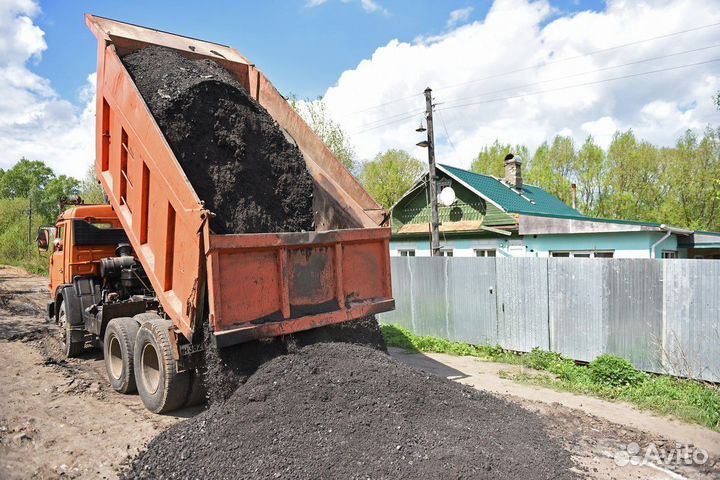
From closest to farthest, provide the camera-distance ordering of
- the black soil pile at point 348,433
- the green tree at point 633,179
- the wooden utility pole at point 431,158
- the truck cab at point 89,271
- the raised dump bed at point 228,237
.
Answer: the black soil pile at point 348,433, the raised dump bed at point 228,237, the truck cab at point 89,271, the wooden utility pole at point 431,158, the green tree at point 633,179

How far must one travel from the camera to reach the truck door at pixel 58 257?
828 cm

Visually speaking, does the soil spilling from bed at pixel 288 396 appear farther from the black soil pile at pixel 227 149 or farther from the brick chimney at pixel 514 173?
the brick chimney at pixel 514 173

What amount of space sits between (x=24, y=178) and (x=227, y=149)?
64622mm

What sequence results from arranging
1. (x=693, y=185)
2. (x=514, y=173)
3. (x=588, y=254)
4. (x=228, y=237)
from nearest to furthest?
(x=228, y=237) → (x=588, y=254) → (x=514, y=173) → (x=693, y=185)

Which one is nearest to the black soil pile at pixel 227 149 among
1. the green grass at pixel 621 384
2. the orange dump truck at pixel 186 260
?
the orange dump truck at pixel 186 260

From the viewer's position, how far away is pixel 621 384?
22.3 feet

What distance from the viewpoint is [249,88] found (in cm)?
703

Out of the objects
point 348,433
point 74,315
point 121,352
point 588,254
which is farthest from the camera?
point 588,254

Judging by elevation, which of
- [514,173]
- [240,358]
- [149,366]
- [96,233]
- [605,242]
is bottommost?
[149,366]

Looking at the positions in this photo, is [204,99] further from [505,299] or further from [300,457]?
[505,299]

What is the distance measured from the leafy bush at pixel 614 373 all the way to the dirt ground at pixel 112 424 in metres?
0.73

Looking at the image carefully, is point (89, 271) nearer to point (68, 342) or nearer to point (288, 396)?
point (68, 342)

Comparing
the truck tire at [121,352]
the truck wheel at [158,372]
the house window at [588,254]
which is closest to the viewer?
the truck wheel at [158,372]

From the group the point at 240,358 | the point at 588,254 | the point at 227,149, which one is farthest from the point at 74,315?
the point at 588,254
